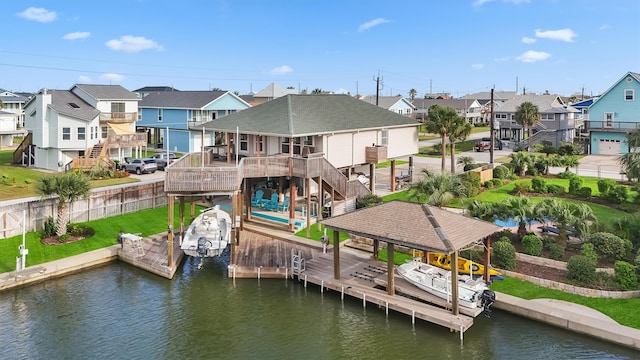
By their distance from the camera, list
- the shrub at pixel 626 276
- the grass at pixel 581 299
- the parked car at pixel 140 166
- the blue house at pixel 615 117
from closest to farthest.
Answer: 1. the grass at pixel 581 299
2. the shrub at pixel 626 276
3. the parked car at pixel 140 166
4. the blue house at pixel 615 117

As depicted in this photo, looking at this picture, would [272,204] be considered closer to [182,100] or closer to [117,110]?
[117,110]

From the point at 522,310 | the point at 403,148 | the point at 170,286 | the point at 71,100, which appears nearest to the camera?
Result: the point at 522,310

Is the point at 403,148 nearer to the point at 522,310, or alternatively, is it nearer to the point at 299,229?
the point at 299,229

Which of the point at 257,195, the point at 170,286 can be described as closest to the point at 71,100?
the point at 257,195

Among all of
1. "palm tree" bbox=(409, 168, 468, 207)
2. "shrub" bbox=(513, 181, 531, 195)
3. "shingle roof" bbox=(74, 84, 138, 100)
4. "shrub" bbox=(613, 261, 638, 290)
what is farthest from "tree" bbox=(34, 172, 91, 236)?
"shrub" bbox=(513, 181, 531, 195)

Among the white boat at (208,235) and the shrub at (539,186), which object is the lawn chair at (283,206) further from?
the shrub at (539,186)

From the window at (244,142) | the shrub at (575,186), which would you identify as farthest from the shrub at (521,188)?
the window at (244,142)
